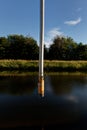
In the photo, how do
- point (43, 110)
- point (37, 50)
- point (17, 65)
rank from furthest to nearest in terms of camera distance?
1. point (37, 50)
2. point (17, 65)
3. point (43, 110)

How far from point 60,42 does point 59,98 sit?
3117cm

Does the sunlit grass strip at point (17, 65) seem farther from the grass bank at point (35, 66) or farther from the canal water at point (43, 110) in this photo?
the canal water at point (43, 110)

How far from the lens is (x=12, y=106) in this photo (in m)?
9.34

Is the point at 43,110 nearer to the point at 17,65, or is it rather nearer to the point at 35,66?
the point at 35,66

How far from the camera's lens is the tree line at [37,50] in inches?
1581

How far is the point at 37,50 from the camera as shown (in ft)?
132

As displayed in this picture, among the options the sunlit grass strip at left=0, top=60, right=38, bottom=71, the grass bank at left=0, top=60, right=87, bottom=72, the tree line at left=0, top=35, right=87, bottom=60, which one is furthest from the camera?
the tree line at left=0, top=35, right=87, bottom=60

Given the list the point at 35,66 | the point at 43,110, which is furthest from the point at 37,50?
the point at 43,110

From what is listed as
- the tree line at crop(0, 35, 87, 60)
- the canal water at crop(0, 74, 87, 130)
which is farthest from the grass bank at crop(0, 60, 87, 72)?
the canal water at crop(0, 74, 87, 130)

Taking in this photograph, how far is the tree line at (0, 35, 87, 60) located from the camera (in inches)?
1581

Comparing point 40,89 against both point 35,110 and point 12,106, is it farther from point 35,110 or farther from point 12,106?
point 12,106

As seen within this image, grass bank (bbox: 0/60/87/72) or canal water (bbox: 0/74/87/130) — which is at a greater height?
grass bank (bbox: 0/60/87/72)

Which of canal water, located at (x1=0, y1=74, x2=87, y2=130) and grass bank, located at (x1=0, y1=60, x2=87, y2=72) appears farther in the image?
grass bank, located at (x1=0, y1=60, x2=87, y2=72)

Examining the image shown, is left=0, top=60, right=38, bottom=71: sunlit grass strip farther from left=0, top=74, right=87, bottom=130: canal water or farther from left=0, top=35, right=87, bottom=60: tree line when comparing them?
left=0, top=74, right=87, bottom=130: canal water
